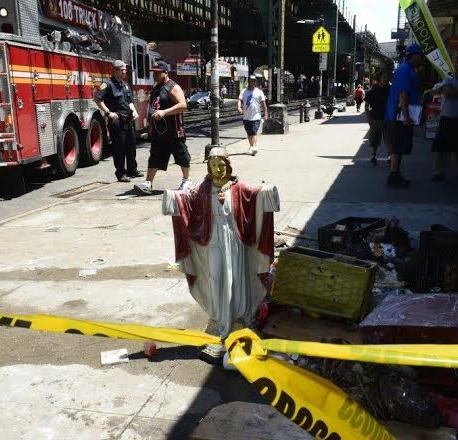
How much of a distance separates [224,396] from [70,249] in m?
3.52

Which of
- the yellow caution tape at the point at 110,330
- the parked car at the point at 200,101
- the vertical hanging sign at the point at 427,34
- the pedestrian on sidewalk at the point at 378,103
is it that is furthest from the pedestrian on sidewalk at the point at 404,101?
the parked car at the point at 200,101

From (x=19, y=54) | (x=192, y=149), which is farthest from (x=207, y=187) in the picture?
(x=192, y=149)

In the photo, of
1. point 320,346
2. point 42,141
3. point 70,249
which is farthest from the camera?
point 42,141

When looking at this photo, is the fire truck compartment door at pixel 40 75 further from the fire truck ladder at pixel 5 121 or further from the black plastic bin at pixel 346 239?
the black plastic bin at pixel 346 239

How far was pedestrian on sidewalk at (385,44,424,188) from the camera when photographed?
8227 millimetres

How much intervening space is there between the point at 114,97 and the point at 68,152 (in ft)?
7.44

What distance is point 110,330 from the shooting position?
8.89 feet

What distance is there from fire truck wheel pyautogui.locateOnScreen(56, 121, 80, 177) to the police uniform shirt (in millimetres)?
1499

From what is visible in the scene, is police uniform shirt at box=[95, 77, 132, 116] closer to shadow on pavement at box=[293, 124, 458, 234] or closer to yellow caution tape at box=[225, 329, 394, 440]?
shadow on pavement at box=[293, 124, 458, 234]

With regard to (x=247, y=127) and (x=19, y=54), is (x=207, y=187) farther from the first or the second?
(x=247, y=127)

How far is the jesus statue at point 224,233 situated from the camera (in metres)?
3.47

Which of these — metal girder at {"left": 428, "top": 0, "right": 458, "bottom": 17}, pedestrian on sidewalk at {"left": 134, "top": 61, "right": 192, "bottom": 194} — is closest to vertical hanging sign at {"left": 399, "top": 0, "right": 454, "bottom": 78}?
metal girder at {"left": 428, "top": 0, "right": 458, "bottom": 17}

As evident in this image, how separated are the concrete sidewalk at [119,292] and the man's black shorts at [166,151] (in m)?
0.60

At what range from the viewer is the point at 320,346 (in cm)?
214
